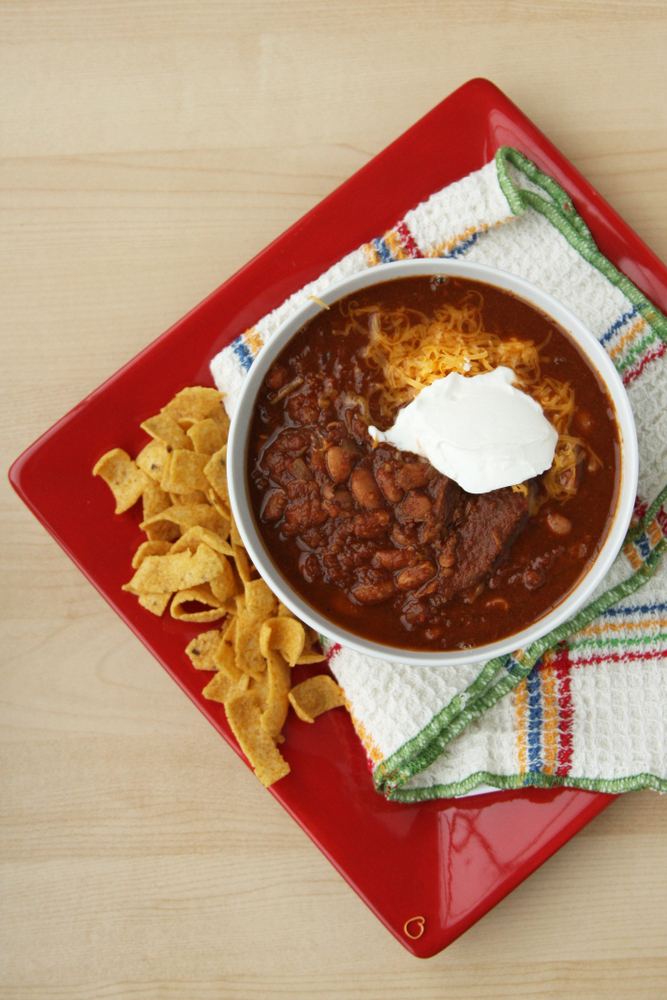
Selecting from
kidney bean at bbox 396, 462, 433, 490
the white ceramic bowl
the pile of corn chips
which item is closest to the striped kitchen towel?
the pile of corn chips

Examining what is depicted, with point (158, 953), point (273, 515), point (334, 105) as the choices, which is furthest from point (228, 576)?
point (334, 105)

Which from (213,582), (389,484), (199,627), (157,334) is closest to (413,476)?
(389,484)

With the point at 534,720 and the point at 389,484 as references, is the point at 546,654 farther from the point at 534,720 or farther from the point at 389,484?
the point at 389,484

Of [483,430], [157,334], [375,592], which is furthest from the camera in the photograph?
[157,334]

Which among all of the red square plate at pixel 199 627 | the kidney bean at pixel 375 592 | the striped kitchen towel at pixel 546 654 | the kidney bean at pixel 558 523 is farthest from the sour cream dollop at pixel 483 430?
the red square plate at pixel 199 627

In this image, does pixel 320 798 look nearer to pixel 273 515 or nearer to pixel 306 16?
pixel 273 515

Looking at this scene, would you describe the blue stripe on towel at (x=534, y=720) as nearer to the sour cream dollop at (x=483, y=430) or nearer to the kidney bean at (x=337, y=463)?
the sour cream dollop at (x=483, y=430)
